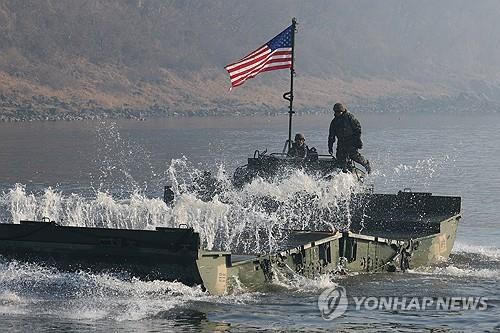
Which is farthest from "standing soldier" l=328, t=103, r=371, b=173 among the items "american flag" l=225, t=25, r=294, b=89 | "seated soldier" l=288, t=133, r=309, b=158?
"american flag" l=225, t=25, r=294, b=89

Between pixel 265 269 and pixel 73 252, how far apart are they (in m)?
4.09

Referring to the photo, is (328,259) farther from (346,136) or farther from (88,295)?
(346,136)

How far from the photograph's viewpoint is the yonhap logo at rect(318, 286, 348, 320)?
23355 millimetres

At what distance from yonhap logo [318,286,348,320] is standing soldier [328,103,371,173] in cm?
836

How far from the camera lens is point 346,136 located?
33250 millimetres

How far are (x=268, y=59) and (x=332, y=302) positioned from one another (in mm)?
12960

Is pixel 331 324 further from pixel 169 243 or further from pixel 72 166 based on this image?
pixel 72 166

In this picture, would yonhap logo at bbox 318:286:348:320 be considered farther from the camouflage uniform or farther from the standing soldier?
the camouflage uniform

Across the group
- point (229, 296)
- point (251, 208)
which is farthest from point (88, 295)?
point (251, 208)

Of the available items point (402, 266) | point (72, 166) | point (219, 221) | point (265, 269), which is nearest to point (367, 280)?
point (402, 266)

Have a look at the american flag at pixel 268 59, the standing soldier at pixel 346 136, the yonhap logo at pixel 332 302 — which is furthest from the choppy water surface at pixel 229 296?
the american flag at pixel 268 59

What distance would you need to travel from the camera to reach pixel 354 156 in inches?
1307

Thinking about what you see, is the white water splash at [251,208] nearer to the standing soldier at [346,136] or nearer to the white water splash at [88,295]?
the standing soldier at [346,136]

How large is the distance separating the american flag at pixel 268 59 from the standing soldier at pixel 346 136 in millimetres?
A: 2803
